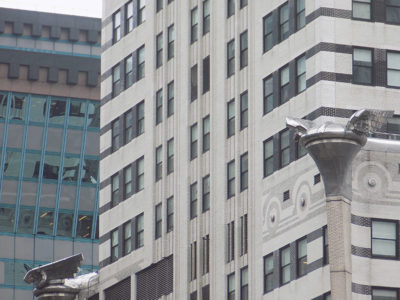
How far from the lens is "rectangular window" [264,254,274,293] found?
84312mm

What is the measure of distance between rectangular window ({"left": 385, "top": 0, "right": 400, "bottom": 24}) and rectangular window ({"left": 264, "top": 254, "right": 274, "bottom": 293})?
11753 millimetres

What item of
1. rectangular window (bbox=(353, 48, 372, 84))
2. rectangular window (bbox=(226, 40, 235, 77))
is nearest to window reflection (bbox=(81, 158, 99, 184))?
rectangular window (bbox=(226, 40, 235, 77))

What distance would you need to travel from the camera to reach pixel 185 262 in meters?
91.9

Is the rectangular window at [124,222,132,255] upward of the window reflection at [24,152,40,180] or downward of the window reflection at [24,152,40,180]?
downward

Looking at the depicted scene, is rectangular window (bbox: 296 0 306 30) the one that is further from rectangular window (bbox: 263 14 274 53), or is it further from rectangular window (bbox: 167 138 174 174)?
rectangular window (bbox: 167 138 174 174)

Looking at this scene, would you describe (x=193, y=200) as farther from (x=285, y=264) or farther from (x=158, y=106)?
(x=285, y=264)

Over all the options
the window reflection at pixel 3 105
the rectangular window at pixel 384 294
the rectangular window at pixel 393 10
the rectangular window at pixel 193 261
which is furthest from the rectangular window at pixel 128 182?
the window reflection at pixel 3 105

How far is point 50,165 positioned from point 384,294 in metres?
64.6

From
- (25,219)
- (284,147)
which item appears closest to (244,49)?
(284,147)

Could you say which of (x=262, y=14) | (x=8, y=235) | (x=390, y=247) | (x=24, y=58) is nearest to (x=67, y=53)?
(x=24, y=58)

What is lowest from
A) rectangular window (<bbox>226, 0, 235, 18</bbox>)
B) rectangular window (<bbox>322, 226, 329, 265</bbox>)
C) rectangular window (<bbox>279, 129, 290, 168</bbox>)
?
rectangular window (<bbox>322, 226, 329, 265</bbox>)

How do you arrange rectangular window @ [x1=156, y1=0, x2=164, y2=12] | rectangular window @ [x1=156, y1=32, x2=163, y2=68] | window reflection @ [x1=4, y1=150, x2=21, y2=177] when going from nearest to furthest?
rectangular window @ [x1=156, y1=32, x2=163, y2=68]
rectangular window @ [x1=156, y1=0, x2=164, y2=12]
window reflection @ [x1=4, y1=150, x2=21, y2=177]

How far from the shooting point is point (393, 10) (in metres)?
84.4

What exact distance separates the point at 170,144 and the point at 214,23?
6.98 metres
